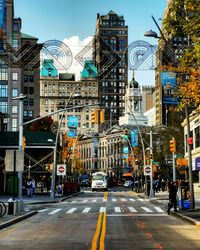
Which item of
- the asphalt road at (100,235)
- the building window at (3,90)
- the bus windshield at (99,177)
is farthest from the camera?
the building window at (3,90)

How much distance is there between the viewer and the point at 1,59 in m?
124

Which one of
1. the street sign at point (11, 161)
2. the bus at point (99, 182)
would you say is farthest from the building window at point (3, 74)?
the street sign at point (11, 161)

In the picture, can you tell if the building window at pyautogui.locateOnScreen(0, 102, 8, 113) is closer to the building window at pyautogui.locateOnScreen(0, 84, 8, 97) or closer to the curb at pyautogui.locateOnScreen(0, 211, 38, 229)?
the building window at pyautogui.locateOnScreen(0, 84, 8, 97)

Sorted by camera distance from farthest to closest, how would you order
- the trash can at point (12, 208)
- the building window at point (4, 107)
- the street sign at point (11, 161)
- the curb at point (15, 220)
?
the building window at point (4, 107) < the street sign at point (11, 161) < the trash can at point (12, 208) < the curb at point (15, 220)

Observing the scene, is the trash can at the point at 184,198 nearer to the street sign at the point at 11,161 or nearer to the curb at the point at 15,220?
the curb at the point at 15,220

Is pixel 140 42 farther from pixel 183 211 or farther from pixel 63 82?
A: pixel 63 82

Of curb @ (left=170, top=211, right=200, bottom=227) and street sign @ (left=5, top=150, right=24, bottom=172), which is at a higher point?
street sign @ (left=5, top=150, right=24, bottom=172)

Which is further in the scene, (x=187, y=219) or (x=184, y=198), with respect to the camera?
(x=184, y=198)

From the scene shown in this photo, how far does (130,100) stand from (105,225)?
162 metres

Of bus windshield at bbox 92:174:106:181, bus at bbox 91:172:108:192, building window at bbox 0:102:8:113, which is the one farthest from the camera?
building window at bbox 0:102:8:113

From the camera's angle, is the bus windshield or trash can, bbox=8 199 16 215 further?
the bus windshield

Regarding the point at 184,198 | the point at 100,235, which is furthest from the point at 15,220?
the point at 184,198

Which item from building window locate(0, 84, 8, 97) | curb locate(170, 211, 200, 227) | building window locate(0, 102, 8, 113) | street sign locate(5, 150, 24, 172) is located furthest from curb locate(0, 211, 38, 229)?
building window locate(0, 84, 8, 97)

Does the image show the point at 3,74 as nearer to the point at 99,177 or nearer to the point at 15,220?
the point at 99,177
